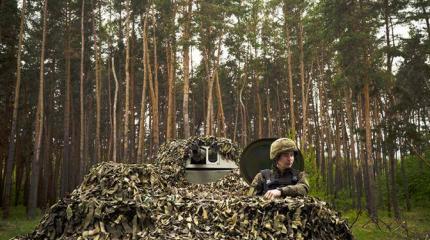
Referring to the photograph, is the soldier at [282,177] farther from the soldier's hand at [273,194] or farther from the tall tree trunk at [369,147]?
the tall tree trunk at [369,147]

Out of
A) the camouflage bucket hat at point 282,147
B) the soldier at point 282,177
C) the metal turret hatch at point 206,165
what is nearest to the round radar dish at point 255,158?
the soldier at point 282,177

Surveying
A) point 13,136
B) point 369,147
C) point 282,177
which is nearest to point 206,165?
point 282,177

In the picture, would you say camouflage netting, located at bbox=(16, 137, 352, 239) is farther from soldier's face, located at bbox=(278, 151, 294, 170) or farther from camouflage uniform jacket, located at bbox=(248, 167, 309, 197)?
soldier's face, located at bbox=(278, 151, 294, 170)

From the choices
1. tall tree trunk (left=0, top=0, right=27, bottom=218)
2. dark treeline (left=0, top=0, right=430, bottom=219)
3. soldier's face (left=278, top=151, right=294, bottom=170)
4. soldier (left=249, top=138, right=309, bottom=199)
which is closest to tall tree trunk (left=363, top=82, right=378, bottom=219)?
dark treeline (left=0, top=0, right=430, bottom=219)

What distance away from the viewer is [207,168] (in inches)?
442

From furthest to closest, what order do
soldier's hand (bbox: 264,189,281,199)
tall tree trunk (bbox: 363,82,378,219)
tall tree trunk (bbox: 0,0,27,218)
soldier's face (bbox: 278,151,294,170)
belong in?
tall tree trunk (bbox: 363,82,378,219), tall tree trunk (bbox: 0,0,27,218), soldier's face (bbox: 278,151,294,170), soldier's hand (bbox: 264,189,281,199)

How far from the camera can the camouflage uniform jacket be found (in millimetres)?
4496

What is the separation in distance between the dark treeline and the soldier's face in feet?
30.0

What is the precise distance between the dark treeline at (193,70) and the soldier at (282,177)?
8.96m

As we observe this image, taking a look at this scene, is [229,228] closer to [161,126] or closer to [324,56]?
[324,56]

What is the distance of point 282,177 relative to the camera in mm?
4707

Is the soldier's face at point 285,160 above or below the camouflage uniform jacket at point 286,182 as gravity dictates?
above

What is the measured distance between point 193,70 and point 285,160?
38.9 meters

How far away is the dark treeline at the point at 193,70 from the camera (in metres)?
19.4
